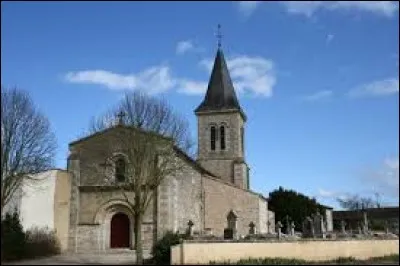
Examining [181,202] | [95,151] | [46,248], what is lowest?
[46,248]

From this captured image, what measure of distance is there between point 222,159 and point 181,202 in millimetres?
16311

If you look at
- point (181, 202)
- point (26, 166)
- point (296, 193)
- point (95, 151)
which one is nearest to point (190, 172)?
point (181, 202)

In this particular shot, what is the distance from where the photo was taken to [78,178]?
3494 centimetres

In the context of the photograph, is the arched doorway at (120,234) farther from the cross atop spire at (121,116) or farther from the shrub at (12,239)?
the cross atop spire at (121,116)

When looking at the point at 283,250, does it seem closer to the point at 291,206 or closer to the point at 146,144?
the point at 146,144

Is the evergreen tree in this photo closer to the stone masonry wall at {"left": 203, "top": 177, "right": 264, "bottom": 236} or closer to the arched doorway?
the stone masonry wall at {"left": 203, "top": 177, "right": 264, "bottom": 236}

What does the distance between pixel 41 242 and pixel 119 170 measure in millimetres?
6013

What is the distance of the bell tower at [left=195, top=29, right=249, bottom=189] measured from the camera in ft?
168

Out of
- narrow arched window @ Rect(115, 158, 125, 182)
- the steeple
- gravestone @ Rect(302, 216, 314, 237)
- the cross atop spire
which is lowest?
gravestone @ Rect(302, 216, 314, 237)

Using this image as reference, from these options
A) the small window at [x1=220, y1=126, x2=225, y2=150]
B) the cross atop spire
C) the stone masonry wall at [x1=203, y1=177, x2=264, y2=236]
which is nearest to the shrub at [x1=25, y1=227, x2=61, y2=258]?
the cross atop spire

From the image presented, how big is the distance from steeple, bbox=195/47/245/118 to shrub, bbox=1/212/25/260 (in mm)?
27673

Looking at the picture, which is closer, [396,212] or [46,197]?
[46,197]

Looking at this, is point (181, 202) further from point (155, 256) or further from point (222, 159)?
point (222, 159)

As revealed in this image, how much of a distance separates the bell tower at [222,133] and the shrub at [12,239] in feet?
80.8
